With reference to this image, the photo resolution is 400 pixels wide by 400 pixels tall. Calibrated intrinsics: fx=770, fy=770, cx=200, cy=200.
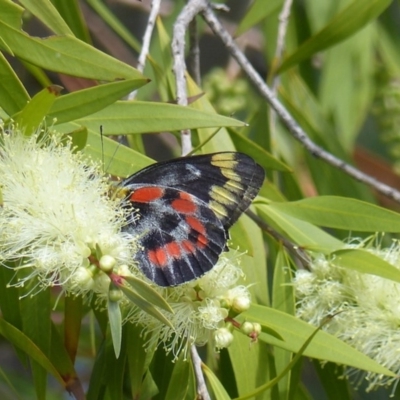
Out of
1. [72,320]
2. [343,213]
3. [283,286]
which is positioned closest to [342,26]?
[343,213]

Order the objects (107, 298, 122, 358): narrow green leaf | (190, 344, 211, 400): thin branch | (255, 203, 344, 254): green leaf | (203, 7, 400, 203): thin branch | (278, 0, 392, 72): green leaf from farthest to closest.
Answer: (278, 0, 392, 72): green leaf
(203, 7, 400, 203): thin branch
(255, 203, 344, 254): green leaf
(190, 344, 211, 400): thin branch
(107, 298, 122, 358): narrow green leaf

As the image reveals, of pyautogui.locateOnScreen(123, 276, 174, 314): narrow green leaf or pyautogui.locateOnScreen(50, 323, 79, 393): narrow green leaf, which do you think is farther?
pyautogui.locateOnScreen(50, 323, 79, 393): narrow green leaf

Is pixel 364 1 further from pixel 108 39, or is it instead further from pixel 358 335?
pixel 108 39

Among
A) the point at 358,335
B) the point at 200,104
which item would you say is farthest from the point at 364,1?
the point at 358,335

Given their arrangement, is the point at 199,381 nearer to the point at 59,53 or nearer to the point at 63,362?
the point at 63,362

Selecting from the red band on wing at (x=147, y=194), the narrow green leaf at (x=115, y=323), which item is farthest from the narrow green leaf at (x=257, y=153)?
the narrow green leaf at (x=115, y=323)

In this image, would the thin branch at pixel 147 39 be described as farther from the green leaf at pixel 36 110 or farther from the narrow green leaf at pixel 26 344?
the narrow green leaf at pixel 26 344

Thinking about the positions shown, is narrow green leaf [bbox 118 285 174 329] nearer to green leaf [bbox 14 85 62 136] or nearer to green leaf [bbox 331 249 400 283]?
green leaf [bbox 14 85 62 136]

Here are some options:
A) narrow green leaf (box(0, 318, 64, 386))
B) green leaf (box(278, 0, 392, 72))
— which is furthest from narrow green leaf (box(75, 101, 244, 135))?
green leaf (box(278, 0, 392, 72))
